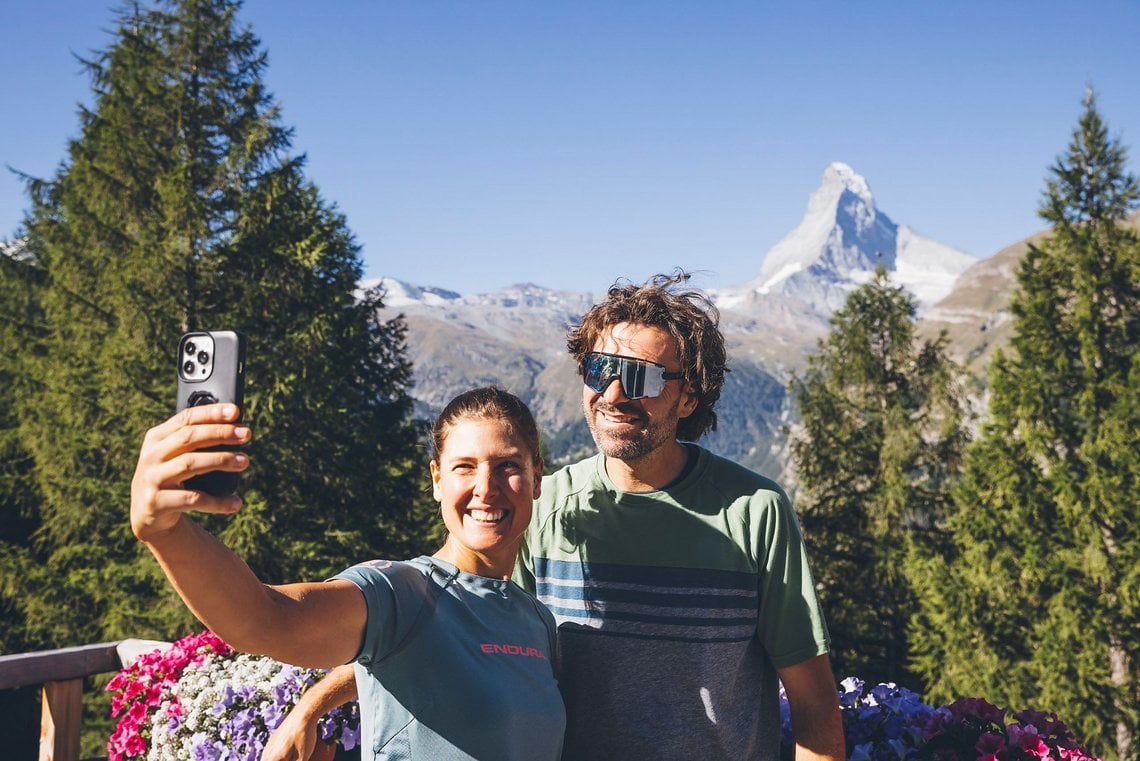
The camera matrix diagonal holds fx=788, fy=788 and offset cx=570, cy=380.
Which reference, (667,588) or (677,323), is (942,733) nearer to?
(667,588)

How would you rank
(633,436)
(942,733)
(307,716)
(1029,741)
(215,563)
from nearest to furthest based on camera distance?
(215,563), (307,716), (633,436), (1029,741), (942,733)

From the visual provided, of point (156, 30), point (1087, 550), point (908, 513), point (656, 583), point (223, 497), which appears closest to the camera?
point (223, 497)

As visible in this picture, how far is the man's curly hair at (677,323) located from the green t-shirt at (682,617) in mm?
442

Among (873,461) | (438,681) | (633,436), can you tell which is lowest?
(438,681)

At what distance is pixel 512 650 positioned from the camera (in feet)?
6.92

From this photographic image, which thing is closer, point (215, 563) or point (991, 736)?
point (215, 563)

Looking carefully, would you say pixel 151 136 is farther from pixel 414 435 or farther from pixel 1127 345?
pixel 1127 345

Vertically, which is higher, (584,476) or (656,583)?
(584,476)

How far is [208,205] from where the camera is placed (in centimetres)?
1548

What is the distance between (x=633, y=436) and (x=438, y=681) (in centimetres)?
118

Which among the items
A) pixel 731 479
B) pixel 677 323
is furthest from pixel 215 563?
pixel 677 323

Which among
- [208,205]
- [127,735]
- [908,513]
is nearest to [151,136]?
[208,205]

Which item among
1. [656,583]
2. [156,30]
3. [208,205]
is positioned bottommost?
[656,583]

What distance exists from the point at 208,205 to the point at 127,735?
13.3 metres
